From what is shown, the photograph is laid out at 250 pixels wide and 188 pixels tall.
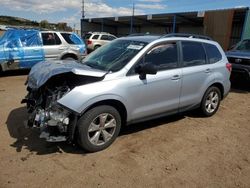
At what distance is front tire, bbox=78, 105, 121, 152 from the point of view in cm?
369

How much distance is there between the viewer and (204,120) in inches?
222

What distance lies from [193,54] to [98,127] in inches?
100

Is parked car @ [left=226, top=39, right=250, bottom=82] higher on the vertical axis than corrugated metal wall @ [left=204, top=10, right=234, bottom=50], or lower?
lower

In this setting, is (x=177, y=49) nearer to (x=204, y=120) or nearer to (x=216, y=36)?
(x=204, y=120)

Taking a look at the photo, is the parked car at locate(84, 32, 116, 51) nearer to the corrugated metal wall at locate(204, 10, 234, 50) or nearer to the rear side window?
the corrugated metal wall at locate(204, 10, 234, 50)

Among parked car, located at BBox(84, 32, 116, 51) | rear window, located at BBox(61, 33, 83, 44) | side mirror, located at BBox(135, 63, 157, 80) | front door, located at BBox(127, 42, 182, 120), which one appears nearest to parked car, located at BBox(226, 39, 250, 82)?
front door, located at BBox(127, 42, 182, 120)

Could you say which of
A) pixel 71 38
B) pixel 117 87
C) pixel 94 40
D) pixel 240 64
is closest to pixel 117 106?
pixel 117 87

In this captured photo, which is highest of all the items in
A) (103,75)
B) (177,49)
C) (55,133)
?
(177,49)

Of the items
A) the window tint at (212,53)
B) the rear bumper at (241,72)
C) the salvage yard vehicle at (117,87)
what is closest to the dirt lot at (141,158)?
the salvage yard vehicle at (117,87)

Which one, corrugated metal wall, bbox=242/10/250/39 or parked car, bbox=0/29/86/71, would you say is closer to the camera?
parked car, bbox=0/29/86/71

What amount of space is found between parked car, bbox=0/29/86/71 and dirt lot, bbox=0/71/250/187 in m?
4.45

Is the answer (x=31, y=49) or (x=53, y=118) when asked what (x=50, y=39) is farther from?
(x=53, y=118)

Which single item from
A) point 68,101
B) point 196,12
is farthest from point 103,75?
point 196,12

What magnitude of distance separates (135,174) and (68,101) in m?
1.35
